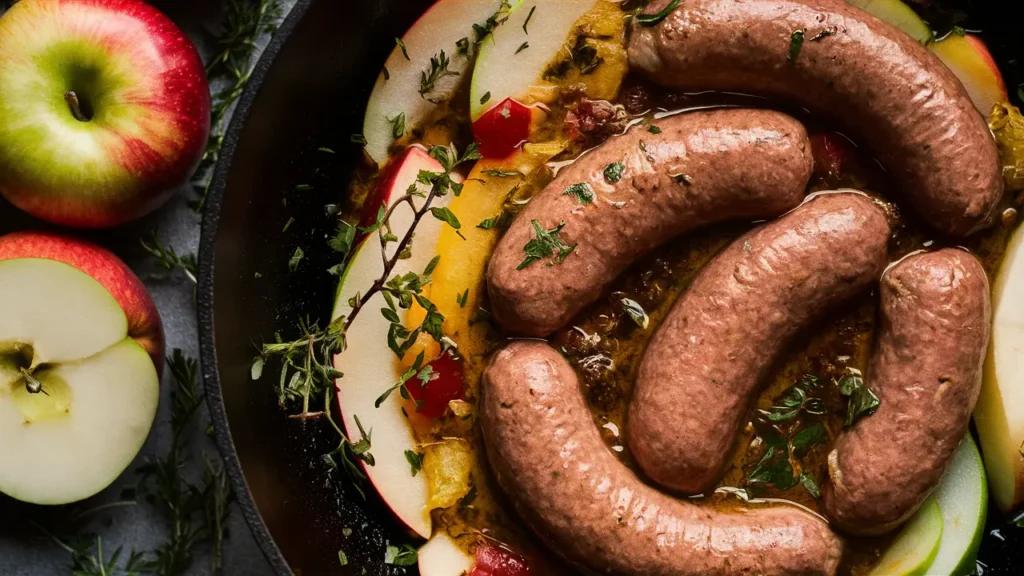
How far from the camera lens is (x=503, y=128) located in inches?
111

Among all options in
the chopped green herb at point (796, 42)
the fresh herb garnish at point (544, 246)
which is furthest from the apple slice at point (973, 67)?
the fresh herb garnish at point (544, 246)

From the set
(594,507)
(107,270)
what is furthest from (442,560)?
(107,270)

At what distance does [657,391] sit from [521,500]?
54 cm

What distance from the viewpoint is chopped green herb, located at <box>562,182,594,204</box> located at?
2523mm

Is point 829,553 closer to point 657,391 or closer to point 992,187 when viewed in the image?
point 657,391

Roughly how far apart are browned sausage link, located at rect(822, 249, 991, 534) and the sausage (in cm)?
16

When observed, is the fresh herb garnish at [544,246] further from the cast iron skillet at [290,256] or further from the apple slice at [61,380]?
the apple slice at [61,380]

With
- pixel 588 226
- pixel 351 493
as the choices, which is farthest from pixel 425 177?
pixel 351 493

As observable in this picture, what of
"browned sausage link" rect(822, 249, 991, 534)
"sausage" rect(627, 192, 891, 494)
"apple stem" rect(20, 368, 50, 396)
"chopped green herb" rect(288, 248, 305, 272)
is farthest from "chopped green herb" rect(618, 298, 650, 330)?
"apple stem" rect(20, 368, 50, 396)

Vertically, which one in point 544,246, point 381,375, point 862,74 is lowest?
point 381,375

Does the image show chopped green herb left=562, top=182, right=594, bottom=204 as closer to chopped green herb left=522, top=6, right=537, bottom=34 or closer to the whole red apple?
chopped green herb left=522, top=6, right=537, bottom=34

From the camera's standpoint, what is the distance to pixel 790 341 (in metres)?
2.69

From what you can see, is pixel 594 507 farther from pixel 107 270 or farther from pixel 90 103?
pixel 90 103

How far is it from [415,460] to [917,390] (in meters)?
1.57
